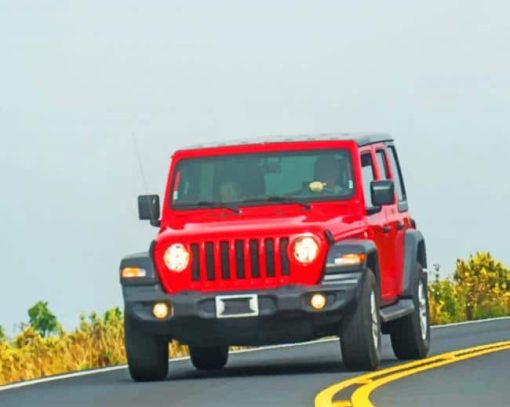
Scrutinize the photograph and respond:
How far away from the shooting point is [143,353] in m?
19.5

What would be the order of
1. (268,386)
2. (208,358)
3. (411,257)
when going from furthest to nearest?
1. (411,257)
2. (208,358)
3. (268,386)

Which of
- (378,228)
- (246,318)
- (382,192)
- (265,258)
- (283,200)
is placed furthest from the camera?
(378,228)

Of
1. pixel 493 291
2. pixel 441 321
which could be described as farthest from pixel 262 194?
pixel 493 291

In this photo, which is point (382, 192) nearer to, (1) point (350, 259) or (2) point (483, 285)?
(1) point (350, 259)

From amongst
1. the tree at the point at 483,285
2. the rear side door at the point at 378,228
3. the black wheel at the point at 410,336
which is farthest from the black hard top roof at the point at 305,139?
the tree at the point at 483,285

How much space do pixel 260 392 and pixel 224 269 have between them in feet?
8.00

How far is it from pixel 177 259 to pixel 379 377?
92.9 inches

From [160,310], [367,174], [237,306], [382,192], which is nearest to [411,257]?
[367,174]

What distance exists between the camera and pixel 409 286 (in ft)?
70.9

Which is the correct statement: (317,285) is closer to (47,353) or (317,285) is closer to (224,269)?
(224,269)

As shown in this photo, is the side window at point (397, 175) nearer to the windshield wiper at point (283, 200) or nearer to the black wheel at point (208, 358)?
the windshield wiper at point (283, 200)

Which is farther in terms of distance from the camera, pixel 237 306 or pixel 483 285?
pixel 483 285

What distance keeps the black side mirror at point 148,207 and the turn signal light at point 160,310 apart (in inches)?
54.0

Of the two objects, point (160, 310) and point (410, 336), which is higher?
point (160, 310)
